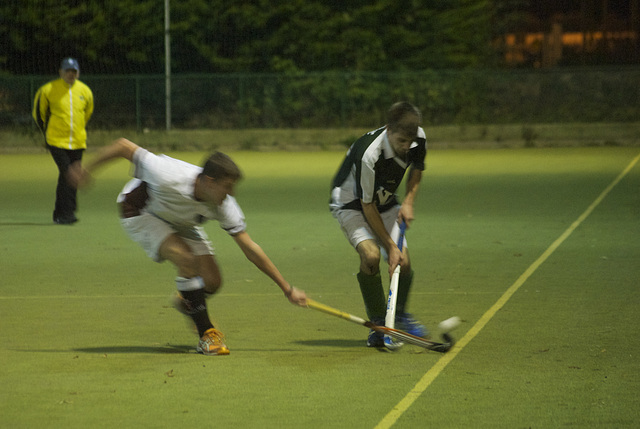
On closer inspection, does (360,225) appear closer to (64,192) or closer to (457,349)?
(457,349)

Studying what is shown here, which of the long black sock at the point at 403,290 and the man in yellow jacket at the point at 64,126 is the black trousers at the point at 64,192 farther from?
the long black sock at the point at 403,290

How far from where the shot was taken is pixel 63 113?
12867mm

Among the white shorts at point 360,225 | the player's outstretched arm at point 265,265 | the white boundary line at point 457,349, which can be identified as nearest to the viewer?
the white boundary line at point 457,349

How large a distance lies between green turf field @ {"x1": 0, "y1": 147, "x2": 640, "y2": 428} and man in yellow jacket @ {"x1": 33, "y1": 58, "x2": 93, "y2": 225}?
415 millimetres

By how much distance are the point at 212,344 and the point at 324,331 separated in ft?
3.29

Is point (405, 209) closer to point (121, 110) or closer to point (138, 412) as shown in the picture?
point (138, 412)

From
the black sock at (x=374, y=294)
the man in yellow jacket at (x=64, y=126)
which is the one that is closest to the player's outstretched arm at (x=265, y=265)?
the black sock at (x=374, y=294)

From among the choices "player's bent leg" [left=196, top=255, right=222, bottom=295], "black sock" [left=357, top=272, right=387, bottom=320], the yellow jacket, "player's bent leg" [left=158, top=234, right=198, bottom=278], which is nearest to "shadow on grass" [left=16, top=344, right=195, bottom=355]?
"player's bent leg" [left=196, top=255, right=222, bottom=295]

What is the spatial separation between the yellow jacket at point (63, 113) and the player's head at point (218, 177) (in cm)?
731

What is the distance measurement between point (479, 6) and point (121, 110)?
16081mm

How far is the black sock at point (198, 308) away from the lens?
6281 millimetres

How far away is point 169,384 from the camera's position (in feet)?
18.6

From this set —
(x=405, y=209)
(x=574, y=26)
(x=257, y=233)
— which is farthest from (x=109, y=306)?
(x=574, y=26)

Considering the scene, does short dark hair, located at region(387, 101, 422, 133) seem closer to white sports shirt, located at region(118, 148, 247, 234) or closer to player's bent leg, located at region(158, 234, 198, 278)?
white sports shirt, located at region(118, 148, 247, 234)
